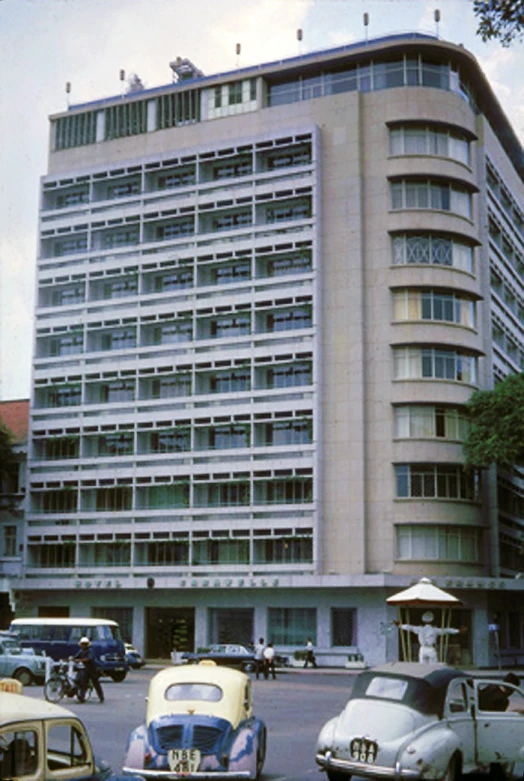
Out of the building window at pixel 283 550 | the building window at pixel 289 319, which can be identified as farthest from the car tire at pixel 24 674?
the building window at pixel 289 319

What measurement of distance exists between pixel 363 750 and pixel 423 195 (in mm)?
44936

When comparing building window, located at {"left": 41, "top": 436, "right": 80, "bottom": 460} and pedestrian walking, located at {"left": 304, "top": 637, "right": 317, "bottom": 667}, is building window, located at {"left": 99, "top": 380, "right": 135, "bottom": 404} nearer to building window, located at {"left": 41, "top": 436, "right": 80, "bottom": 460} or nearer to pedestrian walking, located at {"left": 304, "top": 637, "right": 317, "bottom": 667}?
building window, located at {"left": 41, "top": 436, "right": 80, "bottom": 460}

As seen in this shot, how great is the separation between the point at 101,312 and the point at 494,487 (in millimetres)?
24154

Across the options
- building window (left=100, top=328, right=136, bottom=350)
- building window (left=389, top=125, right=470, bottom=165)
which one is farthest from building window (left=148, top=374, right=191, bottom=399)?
building window (left=389, top=125, right=470, bottom=165)

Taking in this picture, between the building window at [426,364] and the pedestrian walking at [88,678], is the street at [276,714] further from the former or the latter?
the building window at [426,364]

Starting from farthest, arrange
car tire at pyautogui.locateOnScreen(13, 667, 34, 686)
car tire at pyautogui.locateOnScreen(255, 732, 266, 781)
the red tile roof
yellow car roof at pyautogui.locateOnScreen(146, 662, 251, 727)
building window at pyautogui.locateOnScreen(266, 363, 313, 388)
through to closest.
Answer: the red tile roof, building window at pyautogui.locateOnScreen(266, 363, 313, 388), car tire at pyautogui.locateOnScreen(13, 667, 34, 686), car tire at pyautogui.locateOnScreen(255, 732, 266, 781), yellow car roof at pyautogui.locateOnScreen(146, 662, 251, 727)

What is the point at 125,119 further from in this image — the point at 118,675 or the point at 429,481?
the point at 118,675

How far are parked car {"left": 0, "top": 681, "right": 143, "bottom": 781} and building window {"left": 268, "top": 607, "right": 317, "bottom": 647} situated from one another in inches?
1722

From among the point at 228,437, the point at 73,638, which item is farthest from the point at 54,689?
the point at 228,437

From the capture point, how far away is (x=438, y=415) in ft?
179

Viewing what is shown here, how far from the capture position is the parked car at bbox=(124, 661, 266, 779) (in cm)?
1452

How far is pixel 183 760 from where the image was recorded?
47.5 feet

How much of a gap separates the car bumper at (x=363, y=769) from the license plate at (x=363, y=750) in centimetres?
8

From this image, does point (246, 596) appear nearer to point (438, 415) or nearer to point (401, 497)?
point (401, 497)
